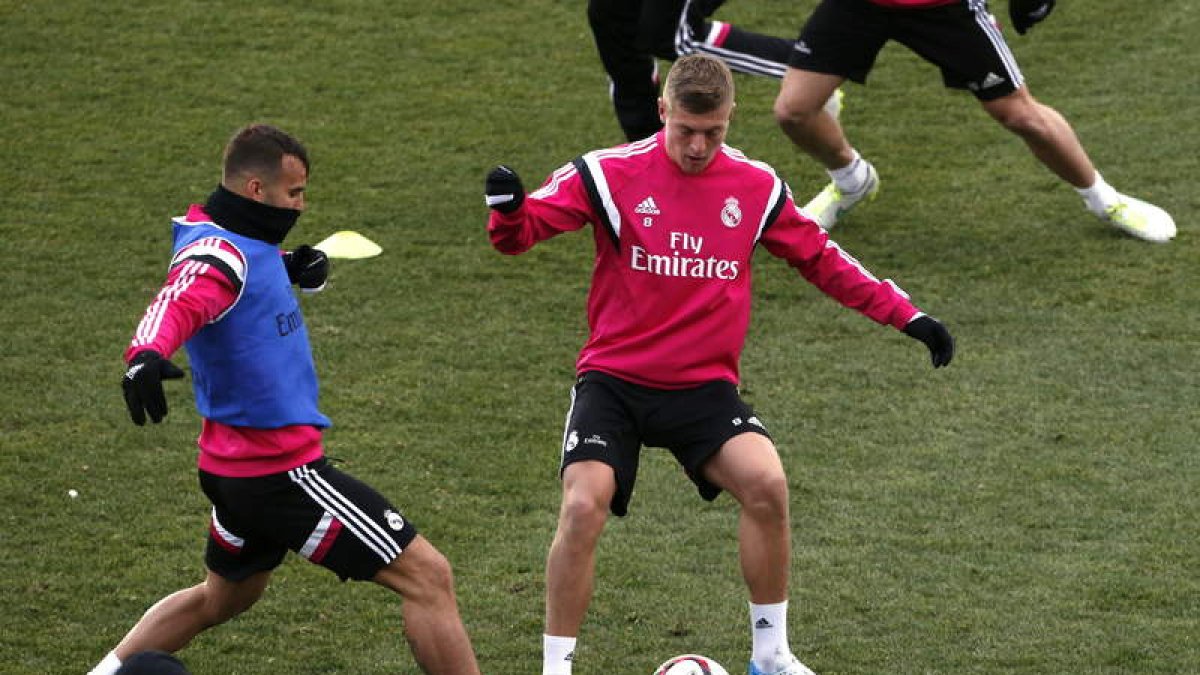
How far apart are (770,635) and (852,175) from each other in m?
4.27

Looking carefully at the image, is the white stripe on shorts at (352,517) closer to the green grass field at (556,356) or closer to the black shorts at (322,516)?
the black shorts at (322,516)

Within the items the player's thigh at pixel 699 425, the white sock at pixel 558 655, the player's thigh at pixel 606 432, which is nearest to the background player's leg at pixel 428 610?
the white sock at pixel 558 655

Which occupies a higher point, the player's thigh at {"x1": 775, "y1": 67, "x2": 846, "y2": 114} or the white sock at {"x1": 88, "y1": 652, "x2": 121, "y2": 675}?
the white sock at {"x1": 88, "y1": 652, "x2": 121, "y2": 675}

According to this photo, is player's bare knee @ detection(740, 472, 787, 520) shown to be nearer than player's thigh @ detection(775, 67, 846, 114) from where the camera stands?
Yes

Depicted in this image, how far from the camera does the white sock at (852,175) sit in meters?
9.87

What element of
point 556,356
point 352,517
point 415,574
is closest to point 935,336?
point 415,574

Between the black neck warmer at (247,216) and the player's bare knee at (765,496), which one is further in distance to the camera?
the player's bare knee at (765,496)

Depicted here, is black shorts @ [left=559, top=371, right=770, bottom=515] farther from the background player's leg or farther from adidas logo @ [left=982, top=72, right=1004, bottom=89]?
adidas logo @ [left=982, top=72, right=1004, bottom=89]

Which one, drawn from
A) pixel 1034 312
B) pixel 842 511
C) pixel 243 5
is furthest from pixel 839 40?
pixel 243 5

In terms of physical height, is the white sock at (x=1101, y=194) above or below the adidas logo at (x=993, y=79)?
below

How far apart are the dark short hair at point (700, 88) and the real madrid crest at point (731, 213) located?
317mm

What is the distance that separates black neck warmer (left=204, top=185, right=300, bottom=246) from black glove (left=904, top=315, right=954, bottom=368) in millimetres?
1977

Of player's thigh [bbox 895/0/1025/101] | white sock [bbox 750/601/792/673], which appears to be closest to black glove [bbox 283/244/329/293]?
white sock [bbox 750/601/792/673]

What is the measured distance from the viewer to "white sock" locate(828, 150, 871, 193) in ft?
32.4
